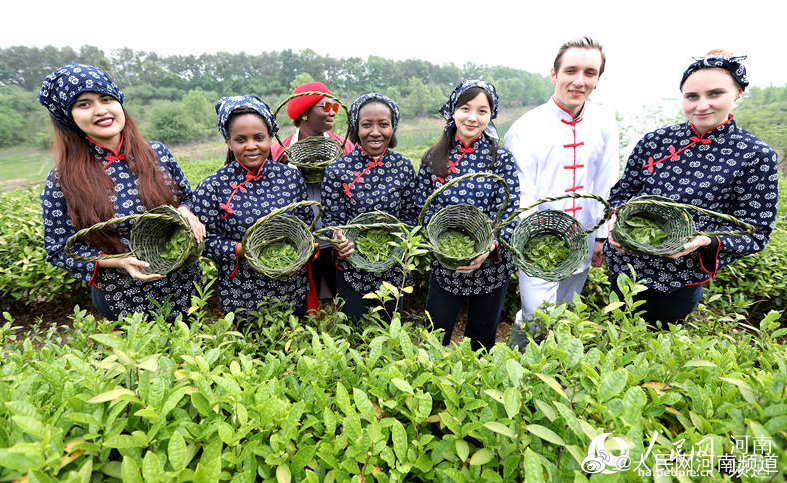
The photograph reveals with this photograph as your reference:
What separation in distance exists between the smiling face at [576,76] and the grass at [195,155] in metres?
9.92

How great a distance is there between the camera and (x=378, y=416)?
108 centimetres

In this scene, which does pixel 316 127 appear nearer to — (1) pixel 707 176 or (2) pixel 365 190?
(2) pixel 365 190

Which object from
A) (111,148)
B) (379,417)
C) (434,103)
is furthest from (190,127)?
(379,417)

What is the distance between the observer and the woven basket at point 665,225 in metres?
1.88

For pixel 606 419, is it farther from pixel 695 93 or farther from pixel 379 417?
pixel 695 93

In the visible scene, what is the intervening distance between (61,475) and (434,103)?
34.1 meters

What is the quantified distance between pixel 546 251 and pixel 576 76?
41.9 inches

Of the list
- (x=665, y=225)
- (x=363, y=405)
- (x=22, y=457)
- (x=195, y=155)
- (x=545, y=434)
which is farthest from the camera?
(x=195, y=155)

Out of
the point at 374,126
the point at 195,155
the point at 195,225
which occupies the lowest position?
the point at 195,155

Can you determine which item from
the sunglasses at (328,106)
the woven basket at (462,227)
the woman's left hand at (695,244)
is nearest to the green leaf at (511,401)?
the woven basket at (462,227)

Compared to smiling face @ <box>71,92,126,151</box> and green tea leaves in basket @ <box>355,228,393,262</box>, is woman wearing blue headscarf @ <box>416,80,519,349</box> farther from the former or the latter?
smiling face @ <box>71,92,126,151</box>

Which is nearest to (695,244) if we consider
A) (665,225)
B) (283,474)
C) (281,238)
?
(665,225)

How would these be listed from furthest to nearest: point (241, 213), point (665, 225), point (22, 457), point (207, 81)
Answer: point (207, 81)
point (241, 213)
point (665, 225)
point (22, 457)

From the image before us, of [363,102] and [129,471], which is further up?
[363,102]
